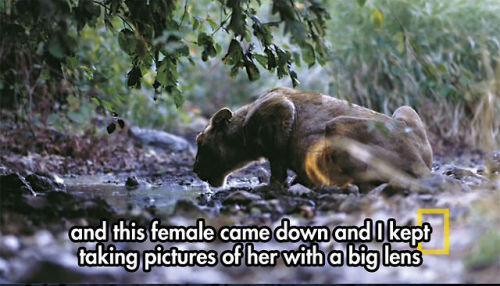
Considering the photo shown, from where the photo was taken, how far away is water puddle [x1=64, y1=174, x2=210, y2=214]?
4422 mm

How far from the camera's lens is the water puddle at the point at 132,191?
4422 mm

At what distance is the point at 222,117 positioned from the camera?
18.1 feet

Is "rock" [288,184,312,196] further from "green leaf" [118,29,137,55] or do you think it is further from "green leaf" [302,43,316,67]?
"green leaf" [118,29,137,55]

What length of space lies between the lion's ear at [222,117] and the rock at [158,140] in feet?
16.3

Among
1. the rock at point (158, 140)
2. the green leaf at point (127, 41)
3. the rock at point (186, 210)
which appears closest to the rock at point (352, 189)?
the rock at point (186, 210)

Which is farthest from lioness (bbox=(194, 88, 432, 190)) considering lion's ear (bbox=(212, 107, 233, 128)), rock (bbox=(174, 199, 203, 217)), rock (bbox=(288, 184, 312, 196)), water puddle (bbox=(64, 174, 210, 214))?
rock (bbox=(174, 199, 203, 217))

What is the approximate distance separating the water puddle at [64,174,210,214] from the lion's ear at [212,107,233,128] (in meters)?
0.59

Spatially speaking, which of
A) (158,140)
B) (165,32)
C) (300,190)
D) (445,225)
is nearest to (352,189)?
(300,190)

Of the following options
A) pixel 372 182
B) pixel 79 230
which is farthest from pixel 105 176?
pixel 79 230

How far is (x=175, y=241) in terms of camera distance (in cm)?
279

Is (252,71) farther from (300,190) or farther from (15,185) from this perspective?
(15,185)

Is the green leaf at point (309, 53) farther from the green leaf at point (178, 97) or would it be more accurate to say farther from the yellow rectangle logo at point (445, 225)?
the yellow rectangle logo at point (445, 225)

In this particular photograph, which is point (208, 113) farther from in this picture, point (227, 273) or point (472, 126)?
point (227, 273)

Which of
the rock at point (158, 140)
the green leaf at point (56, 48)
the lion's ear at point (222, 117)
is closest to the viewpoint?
the green leaf at point (56, 48)
